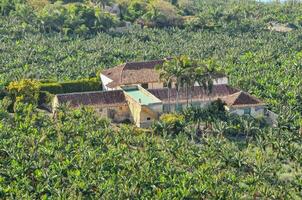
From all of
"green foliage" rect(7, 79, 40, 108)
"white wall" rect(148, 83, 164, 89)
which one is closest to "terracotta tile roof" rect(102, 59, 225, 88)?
"white wall" rect(148, 83, 164, 89)

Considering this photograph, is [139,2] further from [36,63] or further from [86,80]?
[86,80]

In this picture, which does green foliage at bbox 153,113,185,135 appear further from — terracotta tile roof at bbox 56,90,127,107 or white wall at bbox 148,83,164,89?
white wall at bbox 148,83,164,89

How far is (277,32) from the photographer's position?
130 m

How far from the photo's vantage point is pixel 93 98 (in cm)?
6894

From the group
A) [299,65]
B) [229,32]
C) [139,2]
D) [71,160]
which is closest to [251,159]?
[71,160]

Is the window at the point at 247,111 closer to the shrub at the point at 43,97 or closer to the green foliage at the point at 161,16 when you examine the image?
the shrub at the point at 43,97

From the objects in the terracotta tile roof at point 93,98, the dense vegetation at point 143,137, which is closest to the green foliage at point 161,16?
the dense vegetation at point 143,137

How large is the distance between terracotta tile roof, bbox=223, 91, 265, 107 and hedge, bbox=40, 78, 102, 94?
20.7 meters

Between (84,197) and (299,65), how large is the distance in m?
58.7

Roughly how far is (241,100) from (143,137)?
16.5 m

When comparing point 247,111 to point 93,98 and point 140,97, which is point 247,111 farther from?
point 93,98

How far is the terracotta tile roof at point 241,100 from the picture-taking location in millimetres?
68250

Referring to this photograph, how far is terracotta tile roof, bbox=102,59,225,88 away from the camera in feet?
251

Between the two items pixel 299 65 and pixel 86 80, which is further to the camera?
pixel 299 65
